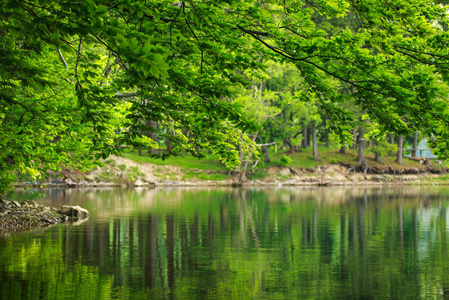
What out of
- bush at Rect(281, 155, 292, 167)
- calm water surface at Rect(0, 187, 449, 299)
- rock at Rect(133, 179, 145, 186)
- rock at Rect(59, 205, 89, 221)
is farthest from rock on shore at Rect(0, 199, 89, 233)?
bush at Rect(281, 155, 292, 167)

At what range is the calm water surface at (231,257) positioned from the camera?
1148cm

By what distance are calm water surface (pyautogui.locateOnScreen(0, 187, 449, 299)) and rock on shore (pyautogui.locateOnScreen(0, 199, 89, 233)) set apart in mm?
1044

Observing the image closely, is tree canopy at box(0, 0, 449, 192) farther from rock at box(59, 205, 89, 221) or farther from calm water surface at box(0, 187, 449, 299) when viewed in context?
rock at box(59, 205, 89, 221)

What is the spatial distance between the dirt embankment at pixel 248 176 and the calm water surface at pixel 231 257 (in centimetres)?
3010

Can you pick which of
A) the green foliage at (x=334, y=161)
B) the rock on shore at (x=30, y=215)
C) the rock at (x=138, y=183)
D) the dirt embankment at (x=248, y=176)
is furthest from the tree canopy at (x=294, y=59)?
the green foliage at (x=334, y=161)

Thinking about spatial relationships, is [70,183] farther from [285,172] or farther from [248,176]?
[285,172]

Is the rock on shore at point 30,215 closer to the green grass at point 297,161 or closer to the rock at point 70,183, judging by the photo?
the rock at point 70,183

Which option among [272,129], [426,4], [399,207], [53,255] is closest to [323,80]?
[426,4]

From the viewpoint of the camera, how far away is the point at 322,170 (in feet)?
212

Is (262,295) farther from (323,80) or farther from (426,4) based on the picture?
(426,4)

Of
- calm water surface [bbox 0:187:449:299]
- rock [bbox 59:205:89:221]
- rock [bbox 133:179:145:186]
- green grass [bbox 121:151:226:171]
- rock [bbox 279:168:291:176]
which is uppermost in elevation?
green grass [bbox 121:151:226:171]

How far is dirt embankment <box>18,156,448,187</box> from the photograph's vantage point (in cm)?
5659

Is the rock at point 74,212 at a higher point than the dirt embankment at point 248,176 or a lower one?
lower

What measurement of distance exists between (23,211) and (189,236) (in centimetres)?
844
